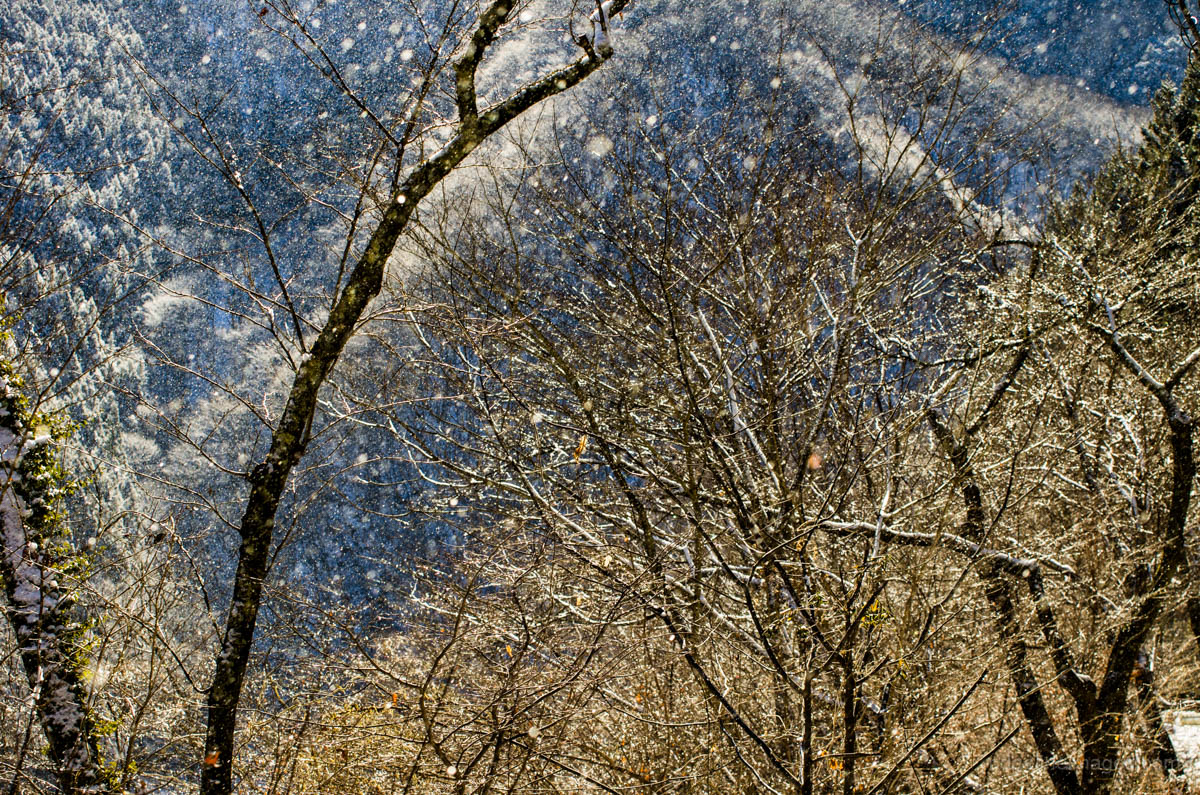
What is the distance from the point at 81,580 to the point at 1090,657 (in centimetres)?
743

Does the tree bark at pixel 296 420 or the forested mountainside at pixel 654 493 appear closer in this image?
the tree bark at pixel 296 420

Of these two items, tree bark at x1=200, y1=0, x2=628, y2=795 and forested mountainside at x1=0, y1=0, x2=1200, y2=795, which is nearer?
tree bark at x1=200, y1=0, x2=628, y2=795

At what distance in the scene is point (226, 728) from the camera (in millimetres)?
3844

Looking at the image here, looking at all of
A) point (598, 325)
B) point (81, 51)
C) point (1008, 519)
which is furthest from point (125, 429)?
point (1008, 519)

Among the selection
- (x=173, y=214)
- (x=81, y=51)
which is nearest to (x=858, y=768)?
(x=173, y=214)

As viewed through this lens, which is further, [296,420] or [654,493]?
[654,493]

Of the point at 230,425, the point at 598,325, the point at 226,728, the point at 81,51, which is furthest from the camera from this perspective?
the point at 81,51

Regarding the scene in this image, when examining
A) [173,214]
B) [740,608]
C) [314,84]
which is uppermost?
[314,84]

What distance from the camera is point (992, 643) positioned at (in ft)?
15.8

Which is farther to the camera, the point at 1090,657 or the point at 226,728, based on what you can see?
the point at 1090,657

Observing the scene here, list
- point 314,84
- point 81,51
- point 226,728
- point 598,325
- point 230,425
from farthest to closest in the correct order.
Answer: point 314,84, point 81,51, point 230,425, point 598,325, point 226,728

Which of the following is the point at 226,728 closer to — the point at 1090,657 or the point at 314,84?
the point at 1090,657

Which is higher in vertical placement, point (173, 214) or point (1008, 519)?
point (173, 214)

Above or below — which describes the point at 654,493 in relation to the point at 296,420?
above
